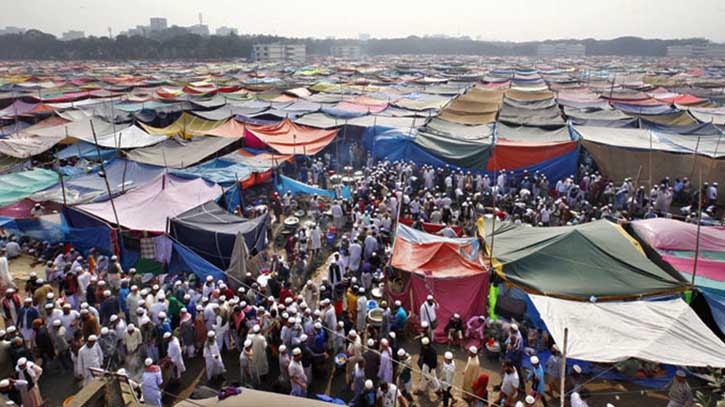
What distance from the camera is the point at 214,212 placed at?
11445 millimetres

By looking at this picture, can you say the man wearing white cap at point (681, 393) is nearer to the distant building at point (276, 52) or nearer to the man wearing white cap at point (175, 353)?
the man wearing white cap at point (175, 353)

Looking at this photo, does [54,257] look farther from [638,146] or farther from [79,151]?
[638,146]

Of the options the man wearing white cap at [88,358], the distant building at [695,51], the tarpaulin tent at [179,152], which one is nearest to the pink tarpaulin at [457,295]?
the man wearing white cap at [88,358]

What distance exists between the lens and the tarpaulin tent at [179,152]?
16.1 metres

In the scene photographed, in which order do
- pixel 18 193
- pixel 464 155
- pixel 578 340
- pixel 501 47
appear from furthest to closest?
pixel 501 47 → pixel 464 155 → pixel 18 193 → pixel 578 340

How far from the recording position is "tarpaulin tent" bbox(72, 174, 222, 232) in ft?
37.5

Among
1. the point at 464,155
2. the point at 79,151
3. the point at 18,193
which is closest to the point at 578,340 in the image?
Result: the point at 464,155

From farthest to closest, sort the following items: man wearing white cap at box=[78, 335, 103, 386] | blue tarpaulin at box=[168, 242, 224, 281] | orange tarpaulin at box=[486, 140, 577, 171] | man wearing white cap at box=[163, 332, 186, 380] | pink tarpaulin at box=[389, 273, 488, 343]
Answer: orange tarpaulin at box=[486, 140, 577, 171] → blue tarpaulin at box=[168, 242, 224, 281] → pink tarpaulin at box=[389, 273, 488, 343] → man wearing white cap at box=[163, 332, 186, 380] → man wearing white cap at box=[78, 335, 103, 386]

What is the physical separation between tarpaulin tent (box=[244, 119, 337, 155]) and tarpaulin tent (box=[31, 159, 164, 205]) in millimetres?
4509

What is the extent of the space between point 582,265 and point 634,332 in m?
2.03

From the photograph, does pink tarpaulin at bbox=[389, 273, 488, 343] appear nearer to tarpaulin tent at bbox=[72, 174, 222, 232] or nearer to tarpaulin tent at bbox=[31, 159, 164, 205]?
tarpaulin tent at bbox=[72, 174, 222, 232]

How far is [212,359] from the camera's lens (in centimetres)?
760


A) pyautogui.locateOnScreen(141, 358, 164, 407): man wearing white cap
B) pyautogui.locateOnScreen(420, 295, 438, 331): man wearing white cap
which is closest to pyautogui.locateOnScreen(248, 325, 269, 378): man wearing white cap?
pyautogui.locateOnScreen(141, 358, 164, 407): man wearing white cap

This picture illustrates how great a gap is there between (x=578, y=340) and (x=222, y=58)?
10277cm
